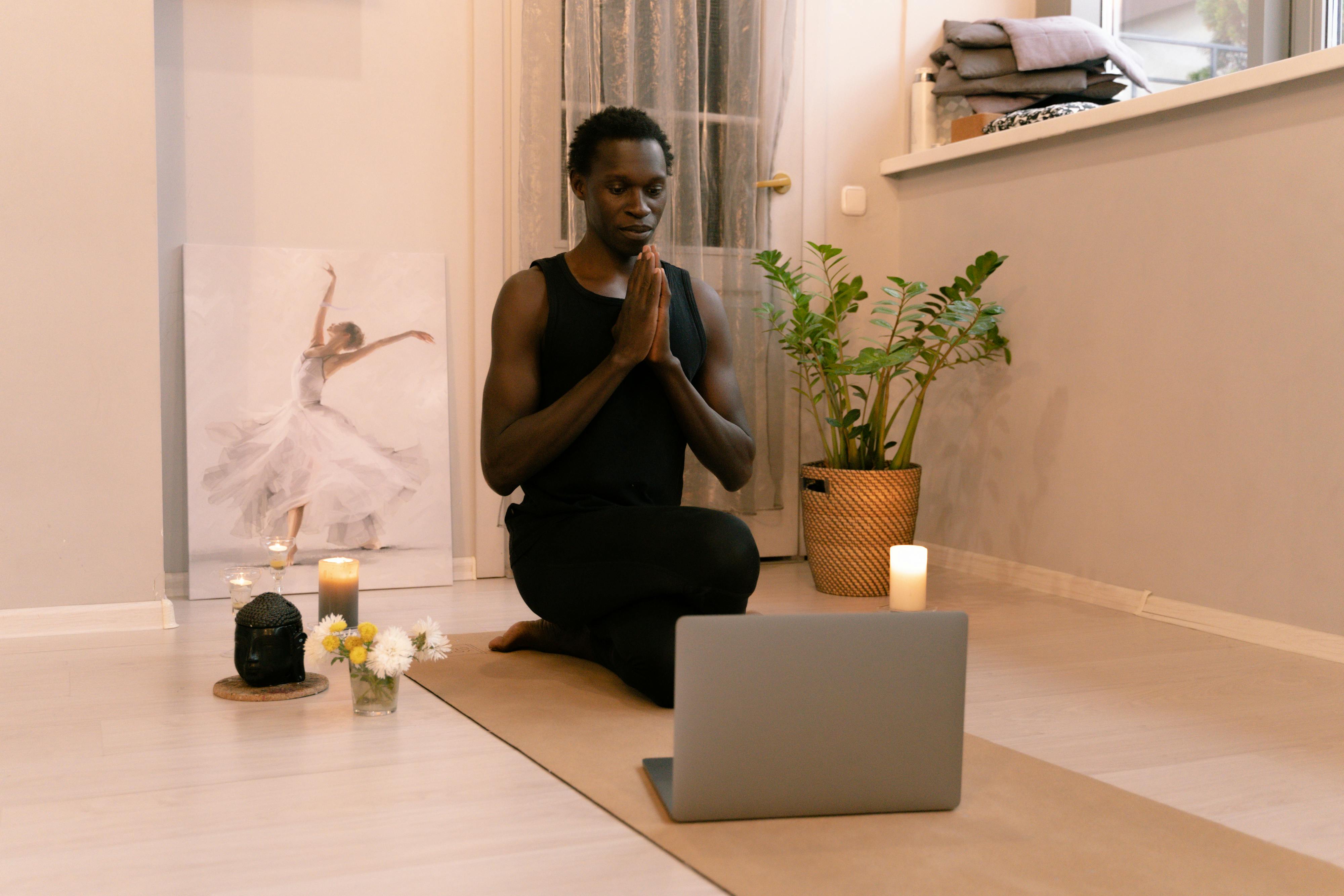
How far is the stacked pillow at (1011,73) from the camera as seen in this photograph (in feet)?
9.90

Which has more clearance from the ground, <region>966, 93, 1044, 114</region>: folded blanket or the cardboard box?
<region>966, 93, 1044, 114</region>: folded blanket

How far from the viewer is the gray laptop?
1234 mm

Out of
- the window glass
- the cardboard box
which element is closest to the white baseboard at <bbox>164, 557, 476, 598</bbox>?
the cardboard box

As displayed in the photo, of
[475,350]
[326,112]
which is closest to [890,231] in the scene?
[475,350]

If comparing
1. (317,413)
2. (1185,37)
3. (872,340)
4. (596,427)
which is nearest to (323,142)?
(317,413)

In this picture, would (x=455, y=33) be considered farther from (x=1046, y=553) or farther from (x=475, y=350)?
(x=1046, y=553)

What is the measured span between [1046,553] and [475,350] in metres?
1.54

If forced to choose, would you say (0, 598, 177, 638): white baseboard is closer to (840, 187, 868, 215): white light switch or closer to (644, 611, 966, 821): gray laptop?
(644, 611, 966, 821): gray laptop

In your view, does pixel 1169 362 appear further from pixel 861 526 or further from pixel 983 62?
pixel 983 62

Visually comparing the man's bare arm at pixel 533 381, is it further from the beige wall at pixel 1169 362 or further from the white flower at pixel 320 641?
the beige wall at pixel 1169 362

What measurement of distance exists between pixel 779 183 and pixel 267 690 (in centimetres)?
199

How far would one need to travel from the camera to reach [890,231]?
11.3ft

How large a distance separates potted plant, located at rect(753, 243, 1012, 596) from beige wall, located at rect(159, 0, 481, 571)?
84 cm

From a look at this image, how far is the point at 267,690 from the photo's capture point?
1.83m
